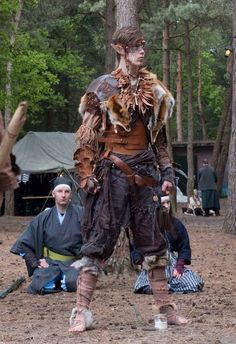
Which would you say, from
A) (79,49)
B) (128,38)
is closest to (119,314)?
(128,38)

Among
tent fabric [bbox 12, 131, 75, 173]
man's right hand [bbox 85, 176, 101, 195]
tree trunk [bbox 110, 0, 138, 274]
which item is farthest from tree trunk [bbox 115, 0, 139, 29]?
tent fabric [bbox 12, 131, 75, 173]

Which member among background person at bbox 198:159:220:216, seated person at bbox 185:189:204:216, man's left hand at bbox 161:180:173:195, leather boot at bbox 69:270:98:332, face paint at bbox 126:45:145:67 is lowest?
seated person at bbox 185:189:204:216

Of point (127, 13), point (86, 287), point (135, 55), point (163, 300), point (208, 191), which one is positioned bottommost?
point (208, 191)

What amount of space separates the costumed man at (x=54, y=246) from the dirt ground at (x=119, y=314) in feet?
0.47

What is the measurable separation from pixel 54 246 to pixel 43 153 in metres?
17.2

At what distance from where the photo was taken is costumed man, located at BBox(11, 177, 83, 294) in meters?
7.25

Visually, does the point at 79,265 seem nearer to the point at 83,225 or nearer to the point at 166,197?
the point at 83,225

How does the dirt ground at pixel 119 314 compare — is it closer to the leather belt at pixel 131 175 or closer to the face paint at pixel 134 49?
the leather belt at pixel 131 175

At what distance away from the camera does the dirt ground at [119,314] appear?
5.11 meters

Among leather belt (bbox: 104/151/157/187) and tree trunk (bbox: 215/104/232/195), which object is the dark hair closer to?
leather belt (bbox: 104/151/157/187)

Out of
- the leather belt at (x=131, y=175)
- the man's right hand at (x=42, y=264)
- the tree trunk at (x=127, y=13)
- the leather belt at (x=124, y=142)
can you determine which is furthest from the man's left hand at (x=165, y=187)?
the tree trunk at (x=127, y=13)

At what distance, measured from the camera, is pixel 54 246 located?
7441 mm

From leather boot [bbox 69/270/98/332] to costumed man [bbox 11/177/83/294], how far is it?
181 centimetres

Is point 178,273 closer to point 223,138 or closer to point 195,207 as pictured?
point 195,207
